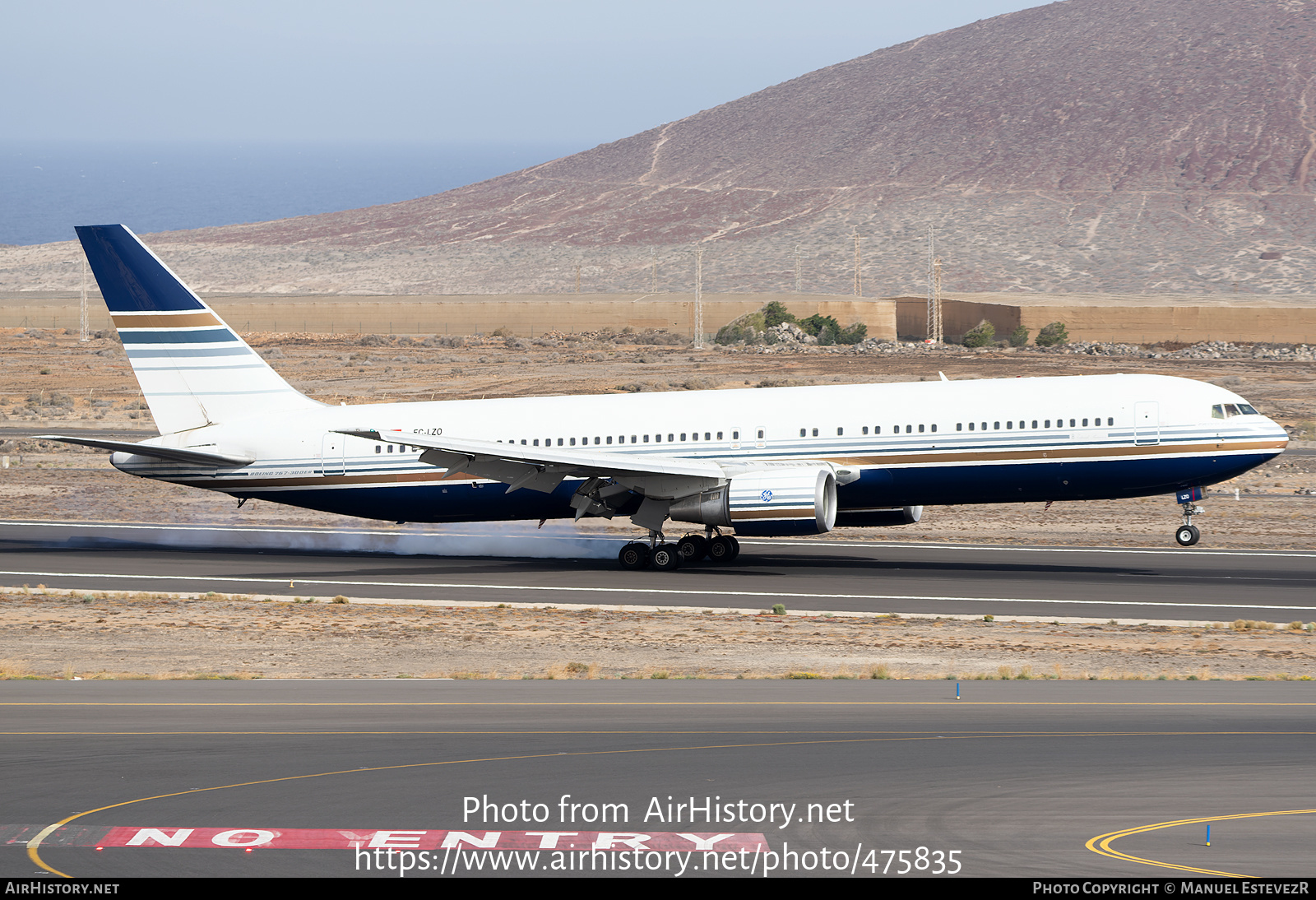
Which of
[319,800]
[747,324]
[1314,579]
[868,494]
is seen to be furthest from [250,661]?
[747,324]

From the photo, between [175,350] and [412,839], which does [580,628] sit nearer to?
[412,839]

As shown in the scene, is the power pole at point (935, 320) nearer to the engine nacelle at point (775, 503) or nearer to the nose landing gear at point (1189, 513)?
the nose landing gear at point (1189, 513)

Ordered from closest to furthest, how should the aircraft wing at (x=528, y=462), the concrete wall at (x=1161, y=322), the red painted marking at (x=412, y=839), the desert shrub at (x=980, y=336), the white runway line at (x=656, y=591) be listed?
the red painted marking at (x=412, y=839)
the white runway line at (x=656, y=591)
the aircraft wing at (x=528, y=462)
the desert shrub at (x=980, y=336)
the concrete wall at (x=1161, y=322)

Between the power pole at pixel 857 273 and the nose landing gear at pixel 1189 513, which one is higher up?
the power pole at pixel 857 273

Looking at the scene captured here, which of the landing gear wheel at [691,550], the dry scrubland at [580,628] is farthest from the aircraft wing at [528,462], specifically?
the dry scrubland at [580,628]

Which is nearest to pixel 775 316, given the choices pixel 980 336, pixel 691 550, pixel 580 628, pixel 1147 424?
pixel 980 336

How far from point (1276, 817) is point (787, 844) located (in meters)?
4.87

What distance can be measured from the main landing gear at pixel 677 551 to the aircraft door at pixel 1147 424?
10.7 meters

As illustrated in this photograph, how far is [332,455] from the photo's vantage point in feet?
124

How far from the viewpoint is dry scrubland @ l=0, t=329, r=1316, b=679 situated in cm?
2391

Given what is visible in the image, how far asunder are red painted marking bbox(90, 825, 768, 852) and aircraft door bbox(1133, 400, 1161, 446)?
24.0 metres

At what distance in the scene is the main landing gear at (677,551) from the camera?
36.4 meters

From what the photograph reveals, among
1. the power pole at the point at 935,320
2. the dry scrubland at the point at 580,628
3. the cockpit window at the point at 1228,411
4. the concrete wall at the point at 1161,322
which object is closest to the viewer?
the dry scrubland at the point at 580,628

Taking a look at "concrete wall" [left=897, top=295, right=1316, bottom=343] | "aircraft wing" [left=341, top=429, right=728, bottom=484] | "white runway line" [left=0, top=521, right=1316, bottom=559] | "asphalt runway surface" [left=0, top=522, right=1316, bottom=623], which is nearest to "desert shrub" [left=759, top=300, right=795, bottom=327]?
"concrete wall" [left=897, top=295, right=1316, bottom=343]
